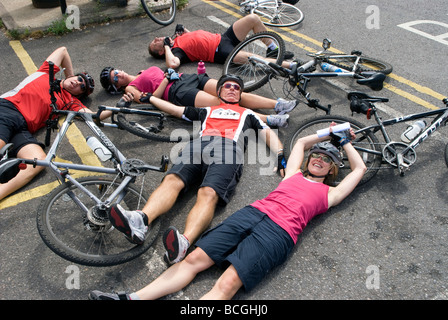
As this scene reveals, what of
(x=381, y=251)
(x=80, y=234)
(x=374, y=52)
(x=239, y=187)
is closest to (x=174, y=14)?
(x=374, y=52)

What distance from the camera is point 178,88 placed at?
4980mm

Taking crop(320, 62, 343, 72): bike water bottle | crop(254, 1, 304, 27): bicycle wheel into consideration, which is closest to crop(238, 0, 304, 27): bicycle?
crop(254, 1, 304, 27): bicycle wheel

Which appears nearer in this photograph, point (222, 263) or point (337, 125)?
point (222, 263)

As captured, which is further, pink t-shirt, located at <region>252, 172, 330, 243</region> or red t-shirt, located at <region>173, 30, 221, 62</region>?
red t-shirt, located at <region>173, 30, 221, 62</region>

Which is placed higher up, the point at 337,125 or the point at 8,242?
the point at 337,125

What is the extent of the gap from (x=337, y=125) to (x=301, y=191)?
0.96 metres

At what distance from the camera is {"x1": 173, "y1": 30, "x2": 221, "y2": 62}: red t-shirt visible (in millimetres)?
6062

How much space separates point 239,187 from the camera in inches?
157

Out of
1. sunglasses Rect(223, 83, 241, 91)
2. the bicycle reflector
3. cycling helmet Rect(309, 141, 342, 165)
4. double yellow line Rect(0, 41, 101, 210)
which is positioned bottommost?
double yellow line Rect(0, 41, 101, 210)

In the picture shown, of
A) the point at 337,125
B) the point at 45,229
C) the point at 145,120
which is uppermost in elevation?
the point at 337,125

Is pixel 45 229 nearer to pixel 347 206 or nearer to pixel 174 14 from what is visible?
pixel 347 206

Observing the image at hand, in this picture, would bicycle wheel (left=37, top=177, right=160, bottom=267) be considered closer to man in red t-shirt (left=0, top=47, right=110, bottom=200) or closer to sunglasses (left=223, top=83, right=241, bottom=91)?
man in red t-shirt (left=0, top=47, right=110, bottom=200)

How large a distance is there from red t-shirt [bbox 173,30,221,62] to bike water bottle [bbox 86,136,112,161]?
3.14 meters

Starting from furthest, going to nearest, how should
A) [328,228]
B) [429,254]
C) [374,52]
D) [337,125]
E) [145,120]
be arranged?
1. [374,52]
2. [145,120]
3. [337,125]
4. [328,228]
5. [429,254]
